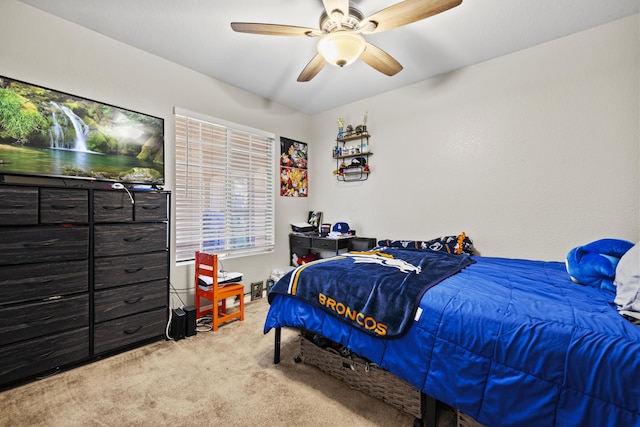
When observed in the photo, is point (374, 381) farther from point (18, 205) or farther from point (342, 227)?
point (18, 205)

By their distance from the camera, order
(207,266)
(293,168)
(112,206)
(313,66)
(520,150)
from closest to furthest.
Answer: (112,206) → (313,66) → (520,150) → (207,266) → (293,168)

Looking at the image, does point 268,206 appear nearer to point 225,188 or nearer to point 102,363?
point 225,188

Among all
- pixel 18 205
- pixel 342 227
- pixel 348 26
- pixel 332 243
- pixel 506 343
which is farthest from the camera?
pixel 342 227

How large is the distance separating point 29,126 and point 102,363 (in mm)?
1824

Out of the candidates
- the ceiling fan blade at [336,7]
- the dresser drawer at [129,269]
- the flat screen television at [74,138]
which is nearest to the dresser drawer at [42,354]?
the dresser drawer at [129,269]

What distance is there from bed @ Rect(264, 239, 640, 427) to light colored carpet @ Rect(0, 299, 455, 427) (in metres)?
0.38

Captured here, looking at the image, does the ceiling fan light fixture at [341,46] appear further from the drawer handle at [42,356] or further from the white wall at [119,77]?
the drawer handle at [42,356]

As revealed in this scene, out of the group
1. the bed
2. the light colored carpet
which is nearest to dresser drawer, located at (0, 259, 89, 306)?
the light colored carpet

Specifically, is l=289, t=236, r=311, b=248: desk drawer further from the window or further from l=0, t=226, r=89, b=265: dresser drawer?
l=0, t=226, r=89, b=265: dresser drawer

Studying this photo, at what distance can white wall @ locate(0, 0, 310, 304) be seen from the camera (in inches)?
76.7

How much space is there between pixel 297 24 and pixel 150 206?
1.95 metres

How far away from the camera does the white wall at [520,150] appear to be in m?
2.11

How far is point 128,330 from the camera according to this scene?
217 centimetres

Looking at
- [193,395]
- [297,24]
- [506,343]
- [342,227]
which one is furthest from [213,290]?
[297,24]
